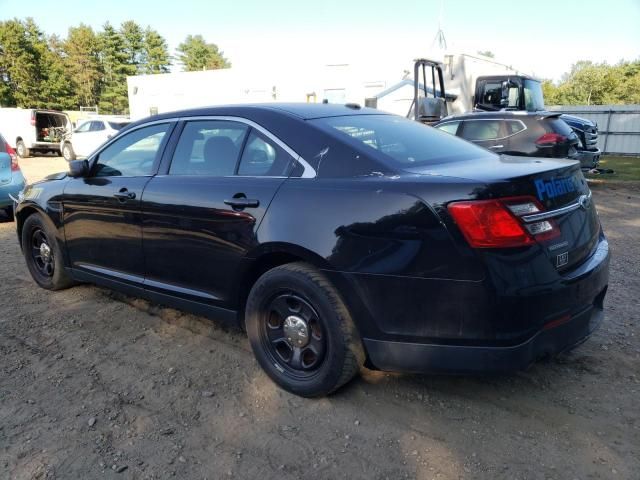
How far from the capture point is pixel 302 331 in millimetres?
2879

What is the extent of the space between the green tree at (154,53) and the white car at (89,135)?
54.4m

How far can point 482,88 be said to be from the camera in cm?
1435

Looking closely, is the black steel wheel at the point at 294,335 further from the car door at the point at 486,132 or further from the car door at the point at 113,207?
the car door at the point at 486,132

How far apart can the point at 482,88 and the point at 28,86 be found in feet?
160

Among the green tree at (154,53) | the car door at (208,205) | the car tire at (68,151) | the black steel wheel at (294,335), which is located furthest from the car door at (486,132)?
the green tree at (154,53)

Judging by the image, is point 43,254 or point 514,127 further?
point 514,127

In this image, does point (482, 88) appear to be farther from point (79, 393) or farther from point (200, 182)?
point (79, 393)

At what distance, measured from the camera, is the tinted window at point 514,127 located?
31.6 ft

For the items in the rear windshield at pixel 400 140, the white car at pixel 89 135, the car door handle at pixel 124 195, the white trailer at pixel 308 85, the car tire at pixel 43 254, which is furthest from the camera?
the white car at pixel 89 135

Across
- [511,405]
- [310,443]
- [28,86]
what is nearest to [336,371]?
[310,443]

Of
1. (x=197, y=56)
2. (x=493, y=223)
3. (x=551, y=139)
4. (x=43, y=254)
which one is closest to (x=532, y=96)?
(x=551, y=139)

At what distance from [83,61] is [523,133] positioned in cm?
6403

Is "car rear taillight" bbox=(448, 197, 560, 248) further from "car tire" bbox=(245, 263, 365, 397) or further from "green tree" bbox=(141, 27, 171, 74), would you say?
"green tree" bbox=(141, 27, 171, 74)

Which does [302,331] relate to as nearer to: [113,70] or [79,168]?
[79,168]
